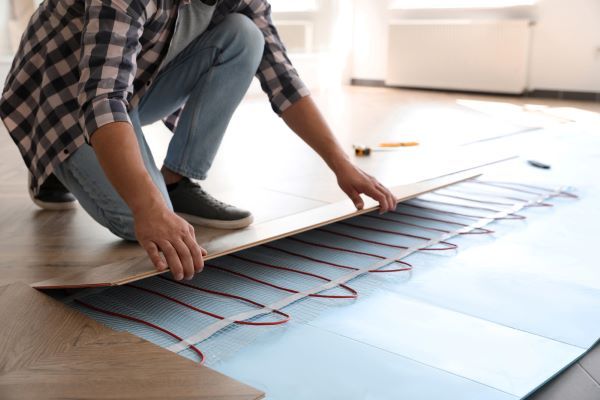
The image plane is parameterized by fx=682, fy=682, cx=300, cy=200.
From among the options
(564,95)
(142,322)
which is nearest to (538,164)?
(142,322)

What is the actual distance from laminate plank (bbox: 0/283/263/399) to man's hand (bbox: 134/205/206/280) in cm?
14

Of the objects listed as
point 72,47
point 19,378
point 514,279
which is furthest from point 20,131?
Result: point 514,279

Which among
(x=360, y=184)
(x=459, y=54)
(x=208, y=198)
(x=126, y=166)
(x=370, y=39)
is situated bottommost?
(x=208, y=198)

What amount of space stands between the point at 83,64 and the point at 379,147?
7.62ft

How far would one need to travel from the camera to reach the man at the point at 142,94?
125cm

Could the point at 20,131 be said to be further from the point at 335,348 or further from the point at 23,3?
the point at 23,3

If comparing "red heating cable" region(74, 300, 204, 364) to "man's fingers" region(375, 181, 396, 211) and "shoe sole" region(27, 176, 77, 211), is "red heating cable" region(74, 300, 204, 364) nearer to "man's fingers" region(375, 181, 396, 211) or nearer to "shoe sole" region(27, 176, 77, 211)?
"man's fingers" region(375, 181, 396, 211)

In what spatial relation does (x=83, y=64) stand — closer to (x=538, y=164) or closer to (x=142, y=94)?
(x=142, y=94)

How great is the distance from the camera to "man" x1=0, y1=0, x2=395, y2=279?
1.25 meters

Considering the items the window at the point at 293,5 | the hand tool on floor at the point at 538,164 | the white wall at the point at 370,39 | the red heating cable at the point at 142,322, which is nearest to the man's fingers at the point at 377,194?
the red heating cable at the point at 142,322

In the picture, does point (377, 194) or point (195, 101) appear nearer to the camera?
point (377, 194)

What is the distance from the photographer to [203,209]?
187cm

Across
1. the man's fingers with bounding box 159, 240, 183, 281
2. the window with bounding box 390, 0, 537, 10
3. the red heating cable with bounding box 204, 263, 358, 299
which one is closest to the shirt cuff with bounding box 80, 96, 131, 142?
the man's fingers with bounding box 159, 240, 183, 281

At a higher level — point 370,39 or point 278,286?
point 370,39
